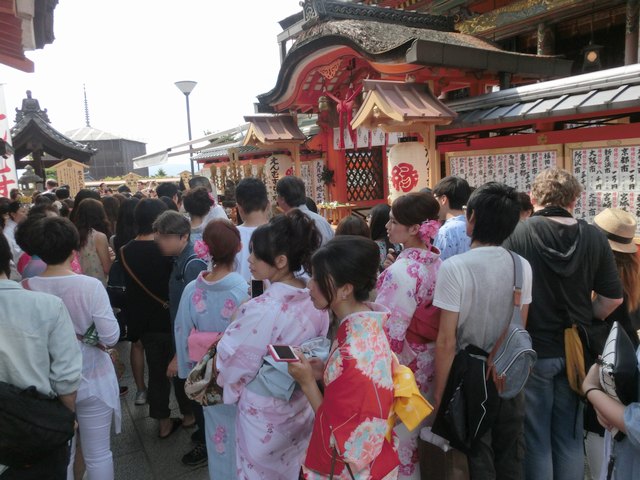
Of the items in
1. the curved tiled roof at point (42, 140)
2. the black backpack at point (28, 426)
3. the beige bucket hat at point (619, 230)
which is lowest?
the black backpack at point (28, 426)

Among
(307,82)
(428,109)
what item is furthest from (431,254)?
(307,82)

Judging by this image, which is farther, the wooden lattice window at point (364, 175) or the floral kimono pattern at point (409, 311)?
the wooden lattice window at point (364, 175)

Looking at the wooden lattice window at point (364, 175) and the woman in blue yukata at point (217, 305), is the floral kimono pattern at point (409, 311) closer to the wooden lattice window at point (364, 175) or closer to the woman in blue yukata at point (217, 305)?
the woman in blue yukata at point (217, 305)

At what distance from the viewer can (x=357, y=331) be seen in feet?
5.61

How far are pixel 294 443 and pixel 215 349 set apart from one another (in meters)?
0.58

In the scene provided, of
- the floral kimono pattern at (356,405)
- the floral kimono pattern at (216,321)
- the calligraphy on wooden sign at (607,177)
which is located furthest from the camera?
the calligraphy on wooden sign at (607,177)

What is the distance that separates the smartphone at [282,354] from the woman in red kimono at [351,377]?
0.04m

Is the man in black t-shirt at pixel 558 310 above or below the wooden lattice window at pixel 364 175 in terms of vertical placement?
below

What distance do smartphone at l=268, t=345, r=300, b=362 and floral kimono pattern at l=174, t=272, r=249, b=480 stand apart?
0.88 metres

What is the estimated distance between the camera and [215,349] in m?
2.19

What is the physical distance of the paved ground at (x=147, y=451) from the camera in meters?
3.35

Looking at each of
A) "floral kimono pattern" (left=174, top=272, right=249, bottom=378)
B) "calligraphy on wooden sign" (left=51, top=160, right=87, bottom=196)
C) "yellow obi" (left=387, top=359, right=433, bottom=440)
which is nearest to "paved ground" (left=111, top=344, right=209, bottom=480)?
"floral kimono pattern" (left=174, top=272, right=249, bottom=378)

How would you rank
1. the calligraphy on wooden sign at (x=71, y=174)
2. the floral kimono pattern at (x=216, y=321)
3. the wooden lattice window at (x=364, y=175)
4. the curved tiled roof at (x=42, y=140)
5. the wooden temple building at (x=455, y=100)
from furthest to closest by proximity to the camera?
the curved tiled roof at (x=42, y=140)
the calligraphy on wooden sign at (x=71, y=174)
the wooden lattice window at (x=364, y=175)
the wooden temple building at (x=455, y=100)
the floral kimono pattern at (x=216, y=321)

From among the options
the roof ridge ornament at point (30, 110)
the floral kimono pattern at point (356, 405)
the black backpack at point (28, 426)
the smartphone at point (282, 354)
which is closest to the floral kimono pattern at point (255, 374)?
the smartphone at point (282, 354)
